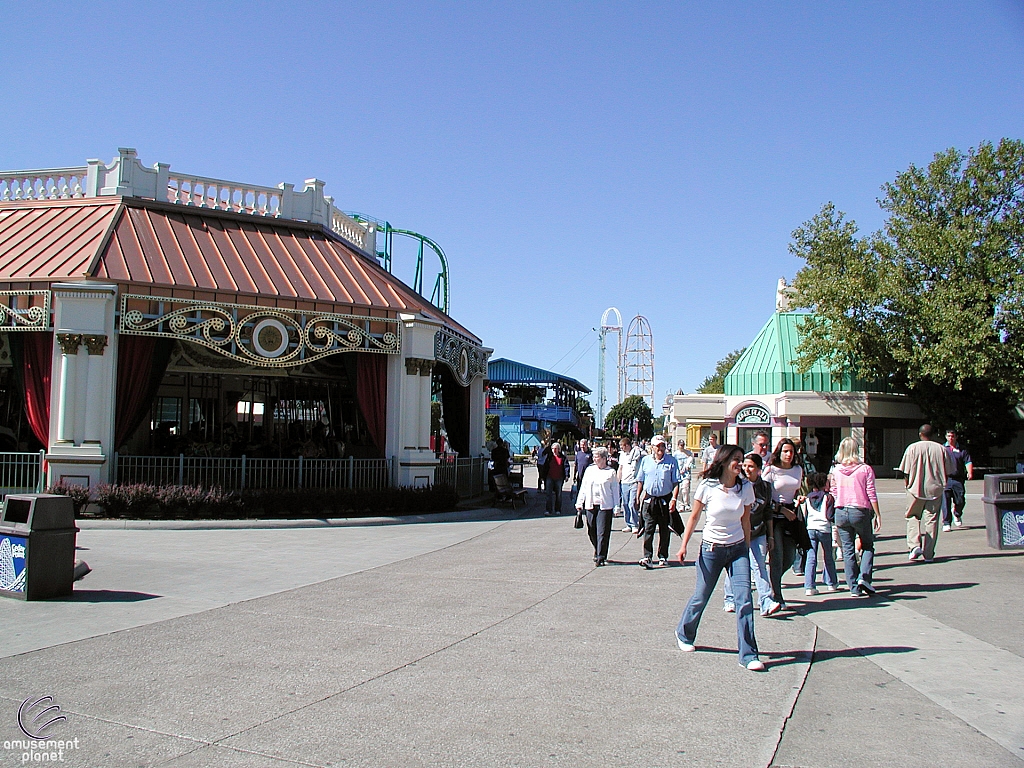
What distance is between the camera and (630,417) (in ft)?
275

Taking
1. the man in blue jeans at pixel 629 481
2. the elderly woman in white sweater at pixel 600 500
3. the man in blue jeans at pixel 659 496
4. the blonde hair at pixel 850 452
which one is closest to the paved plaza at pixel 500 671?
the elderly woman in white sweater at pixel 600 500

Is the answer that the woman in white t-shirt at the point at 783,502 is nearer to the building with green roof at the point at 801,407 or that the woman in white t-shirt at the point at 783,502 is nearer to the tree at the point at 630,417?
the building with green roof at the point at 801,407

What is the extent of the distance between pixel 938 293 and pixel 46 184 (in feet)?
100

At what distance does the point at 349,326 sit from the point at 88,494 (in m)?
6.27

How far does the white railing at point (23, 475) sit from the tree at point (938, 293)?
97.3 ft

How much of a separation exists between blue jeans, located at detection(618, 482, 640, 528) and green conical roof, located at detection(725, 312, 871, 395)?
24578 mm

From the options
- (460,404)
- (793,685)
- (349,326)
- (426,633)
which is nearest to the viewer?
(793,685)

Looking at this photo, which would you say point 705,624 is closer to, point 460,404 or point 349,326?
point 349,326

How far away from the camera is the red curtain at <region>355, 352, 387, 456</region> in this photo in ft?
63.6

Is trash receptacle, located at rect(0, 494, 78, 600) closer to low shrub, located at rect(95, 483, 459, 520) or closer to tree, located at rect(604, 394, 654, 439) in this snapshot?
low shrub, located at rect(95, 483, 459, 520)

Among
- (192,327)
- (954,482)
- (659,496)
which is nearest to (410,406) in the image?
(192,327)

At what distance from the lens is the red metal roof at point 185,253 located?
17.4m

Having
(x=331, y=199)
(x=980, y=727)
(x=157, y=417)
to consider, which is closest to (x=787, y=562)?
(x=980, y=727)

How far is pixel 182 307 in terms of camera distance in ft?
57.5
